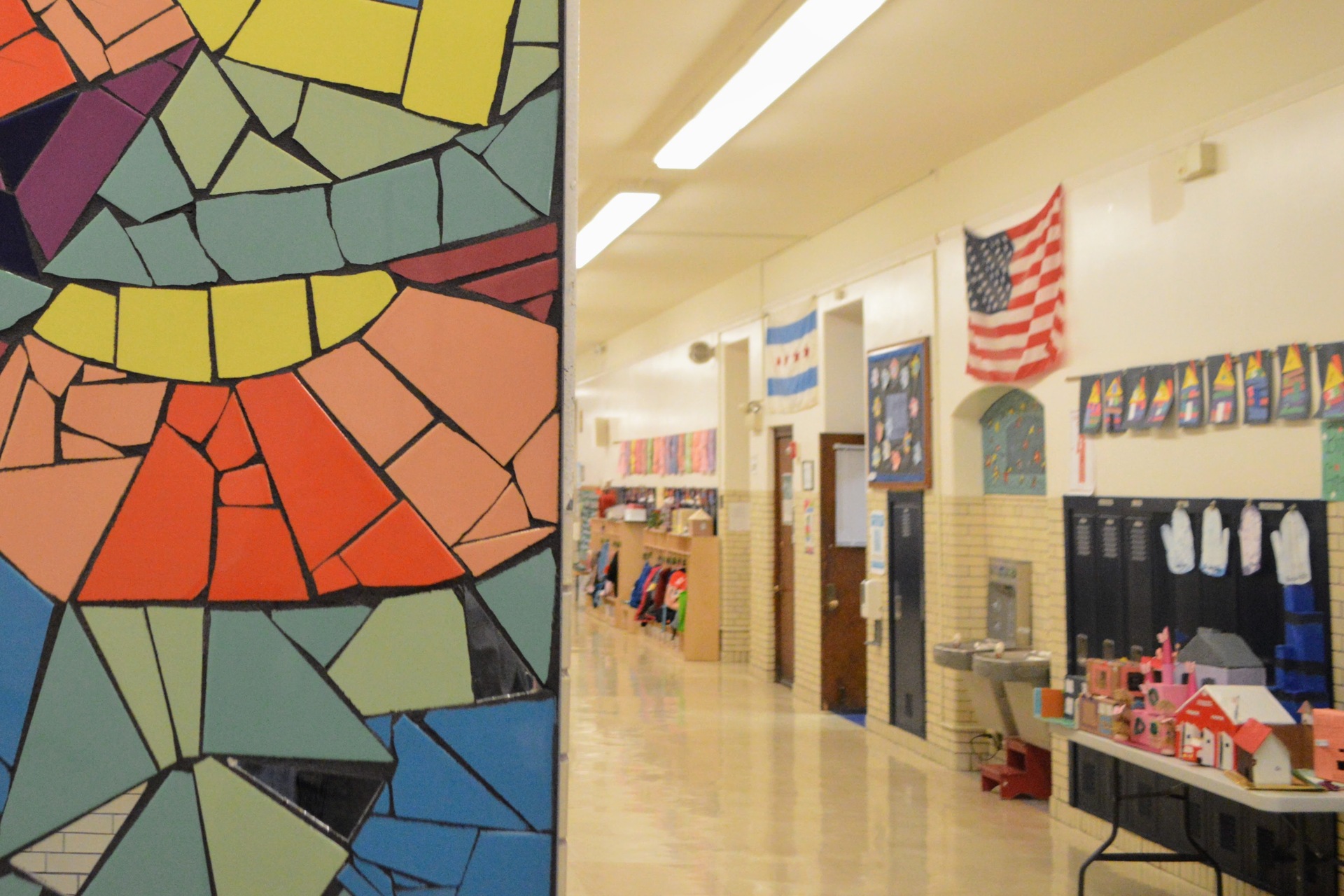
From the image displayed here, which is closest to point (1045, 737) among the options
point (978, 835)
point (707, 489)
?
point (978, 835)

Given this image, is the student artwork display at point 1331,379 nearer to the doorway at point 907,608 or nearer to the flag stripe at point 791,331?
the doorway at point 907,608

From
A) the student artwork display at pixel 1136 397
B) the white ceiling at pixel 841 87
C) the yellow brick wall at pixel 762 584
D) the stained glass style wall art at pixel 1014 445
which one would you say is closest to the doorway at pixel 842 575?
the yellow brick wall at pixel 762 584

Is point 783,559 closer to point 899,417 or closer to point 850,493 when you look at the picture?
point 850,493

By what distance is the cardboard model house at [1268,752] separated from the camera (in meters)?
4.14

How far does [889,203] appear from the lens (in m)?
8.67

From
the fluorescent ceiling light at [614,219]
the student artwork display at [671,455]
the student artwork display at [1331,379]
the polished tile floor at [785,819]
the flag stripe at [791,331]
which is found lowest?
the polished tile floor at [785,819]

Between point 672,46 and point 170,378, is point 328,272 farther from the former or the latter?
point 672,46

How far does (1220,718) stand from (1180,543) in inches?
50.4

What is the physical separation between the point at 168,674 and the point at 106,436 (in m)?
0.39

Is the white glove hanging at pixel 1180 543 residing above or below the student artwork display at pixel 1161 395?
below

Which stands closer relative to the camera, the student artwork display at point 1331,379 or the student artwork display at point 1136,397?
the student artwork display at point 1331,379

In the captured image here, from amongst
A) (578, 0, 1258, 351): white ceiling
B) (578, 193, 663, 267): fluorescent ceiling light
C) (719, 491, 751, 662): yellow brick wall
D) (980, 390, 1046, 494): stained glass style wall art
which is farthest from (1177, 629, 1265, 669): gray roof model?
(719, 491, 751, 662): yellow brick wall

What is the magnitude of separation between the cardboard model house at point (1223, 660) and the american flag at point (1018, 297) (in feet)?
6.47

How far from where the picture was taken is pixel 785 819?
642 cm
